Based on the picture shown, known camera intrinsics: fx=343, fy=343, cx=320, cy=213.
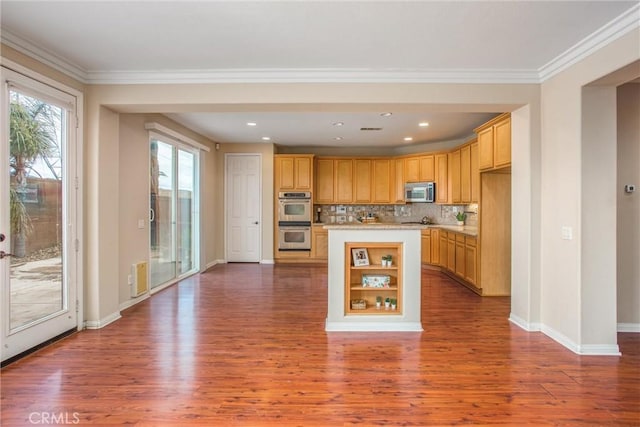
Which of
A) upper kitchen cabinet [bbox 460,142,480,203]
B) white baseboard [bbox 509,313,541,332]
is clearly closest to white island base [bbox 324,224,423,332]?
white baseboard [bbox 509,313,541,332]

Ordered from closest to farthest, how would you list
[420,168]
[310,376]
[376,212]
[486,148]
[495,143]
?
[310,376]
[495,143]
[486,148]
[420,168]
[376,212]

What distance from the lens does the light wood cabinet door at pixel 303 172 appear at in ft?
24.3

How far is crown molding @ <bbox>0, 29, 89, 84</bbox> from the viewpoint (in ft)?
8.97

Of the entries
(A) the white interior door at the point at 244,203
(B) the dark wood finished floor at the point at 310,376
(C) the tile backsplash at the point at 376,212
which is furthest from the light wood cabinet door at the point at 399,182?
(B) the dark wood finished floor at the point at 310,376

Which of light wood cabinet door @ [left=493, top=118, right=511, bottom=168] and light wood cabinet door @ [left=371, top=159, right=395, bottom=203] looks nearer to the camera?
light wood cabinet door @ [left=493, top=118, right=511, bottom=168]

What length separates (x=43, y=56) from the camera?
9.97 feet

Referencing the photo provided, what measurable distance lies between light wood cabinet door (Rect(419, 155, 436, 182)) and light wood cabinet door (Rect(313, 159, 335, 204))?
191cm

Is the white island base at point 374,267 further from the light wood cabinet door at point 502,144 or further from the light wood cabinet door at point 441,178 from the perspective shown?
the light wood cabinet door at point 441,178

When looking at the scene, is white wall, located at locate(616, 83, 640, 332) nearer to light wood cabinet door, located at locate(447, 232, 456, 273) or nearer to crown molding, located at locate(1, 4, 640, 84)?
crown molding, located at locate(1, 4, 640, 84)

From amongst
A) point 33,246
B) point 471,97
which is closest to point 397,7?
point 471,97

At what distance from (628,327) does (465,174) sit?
3.05 m

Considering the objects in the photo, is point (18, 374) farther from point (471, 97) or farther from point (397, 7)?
point (471, 97)
